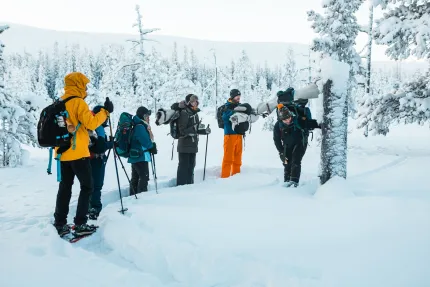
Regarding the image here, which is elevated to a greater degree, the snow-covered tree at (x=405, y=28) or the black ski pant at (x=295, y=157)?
the snow-covered tree at (x=405, y=28)

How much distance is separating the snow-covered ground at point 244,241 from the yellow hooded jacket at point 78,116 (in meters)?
1.18

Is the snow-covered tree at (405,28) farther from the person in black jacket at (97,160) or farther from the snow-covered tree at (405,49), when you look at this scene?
the person in black jacket at (97,160)

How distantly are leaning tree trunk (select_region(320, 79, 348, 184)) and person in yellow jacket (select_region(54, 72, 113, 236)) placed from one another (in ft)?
11.6

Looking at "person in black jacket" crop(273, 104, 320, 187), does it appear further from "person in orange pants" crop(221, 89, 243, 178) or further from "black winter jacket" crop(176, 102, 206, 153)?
"black winter jacket" crop(176, 102, 206, 153)

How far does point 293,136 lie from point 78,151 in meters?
3.85

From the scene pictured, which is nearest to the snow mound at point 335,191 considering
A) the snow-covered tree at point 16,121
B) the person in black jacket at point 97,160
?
the person in black jacket at point 97,160

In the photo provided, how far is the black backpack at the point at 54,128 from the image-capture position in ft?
14.3

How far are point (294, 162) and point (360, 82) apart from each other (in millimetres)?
10672

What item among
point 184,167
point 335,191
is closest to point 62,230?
Answer: point 184,167

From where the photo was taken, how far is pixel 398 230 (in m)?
3.55

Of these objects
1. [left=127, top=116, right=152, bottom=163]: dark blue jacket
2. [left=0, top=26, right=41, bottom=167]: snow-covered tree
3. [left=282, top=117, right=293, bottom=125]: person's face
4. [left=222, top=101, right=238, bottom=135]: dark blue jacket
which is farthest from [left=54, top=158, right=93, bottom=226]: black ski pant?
[left=0, top=26, right=41, bottom=167]: snow-covered tree

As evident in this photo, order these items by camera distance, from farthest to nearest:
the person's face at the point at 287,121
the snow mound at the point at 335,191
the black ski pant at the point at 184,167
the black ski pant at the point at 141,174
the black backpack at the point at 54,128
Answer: the black ski pant at the point at 184,167 → the black ski pant at the point at 141,174 → the person's face at the point at 287,121 → the snow mound at the point at 335,191 → the black backpack at the point at 54,128

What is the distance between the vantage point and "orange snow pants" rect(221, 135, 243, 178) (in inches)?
311

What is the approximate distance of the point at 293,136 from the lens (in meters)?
6.43
